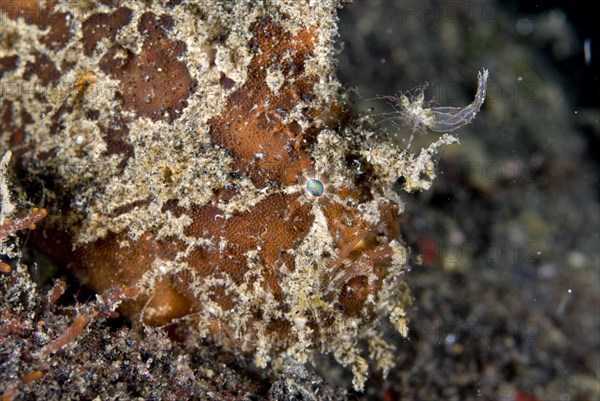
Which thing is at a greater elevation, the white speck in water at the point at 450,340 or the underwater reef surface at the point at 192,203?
the underwater reef surface at the point at 192,203

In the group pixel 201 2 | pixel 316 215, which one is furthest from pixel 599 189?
pixel 201 2

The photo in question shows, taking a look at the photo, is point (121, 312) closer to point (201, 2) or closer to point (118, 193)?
point (118, 193)

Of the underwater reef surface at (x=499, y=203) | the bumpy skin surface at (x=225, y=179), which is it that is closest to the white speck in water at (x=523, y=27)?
the underwater reef surface at (x=499, y=203)

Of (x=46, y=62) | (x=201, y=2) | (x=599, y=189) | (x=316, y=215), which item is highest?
(x=201, y=2)

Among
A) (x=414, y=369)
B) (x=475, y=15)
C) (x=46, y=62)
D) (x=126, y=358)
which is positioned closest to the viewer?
(x=126, y=358)

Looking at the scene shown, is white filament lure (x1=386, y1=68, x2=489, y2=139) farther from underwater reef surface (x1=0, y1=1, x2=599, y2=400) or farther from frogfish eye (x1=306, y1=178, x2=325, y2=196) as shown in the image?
frogfish eye (x1=306, y1=178, x2=325, y2=196)

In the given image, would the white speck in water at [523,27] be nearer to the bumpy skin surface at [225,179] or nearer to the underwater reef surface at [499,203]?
the underwater reef surface at [499,203]

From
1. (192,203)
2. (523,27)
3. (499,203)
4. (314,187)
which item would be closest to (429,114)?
(314,187)
